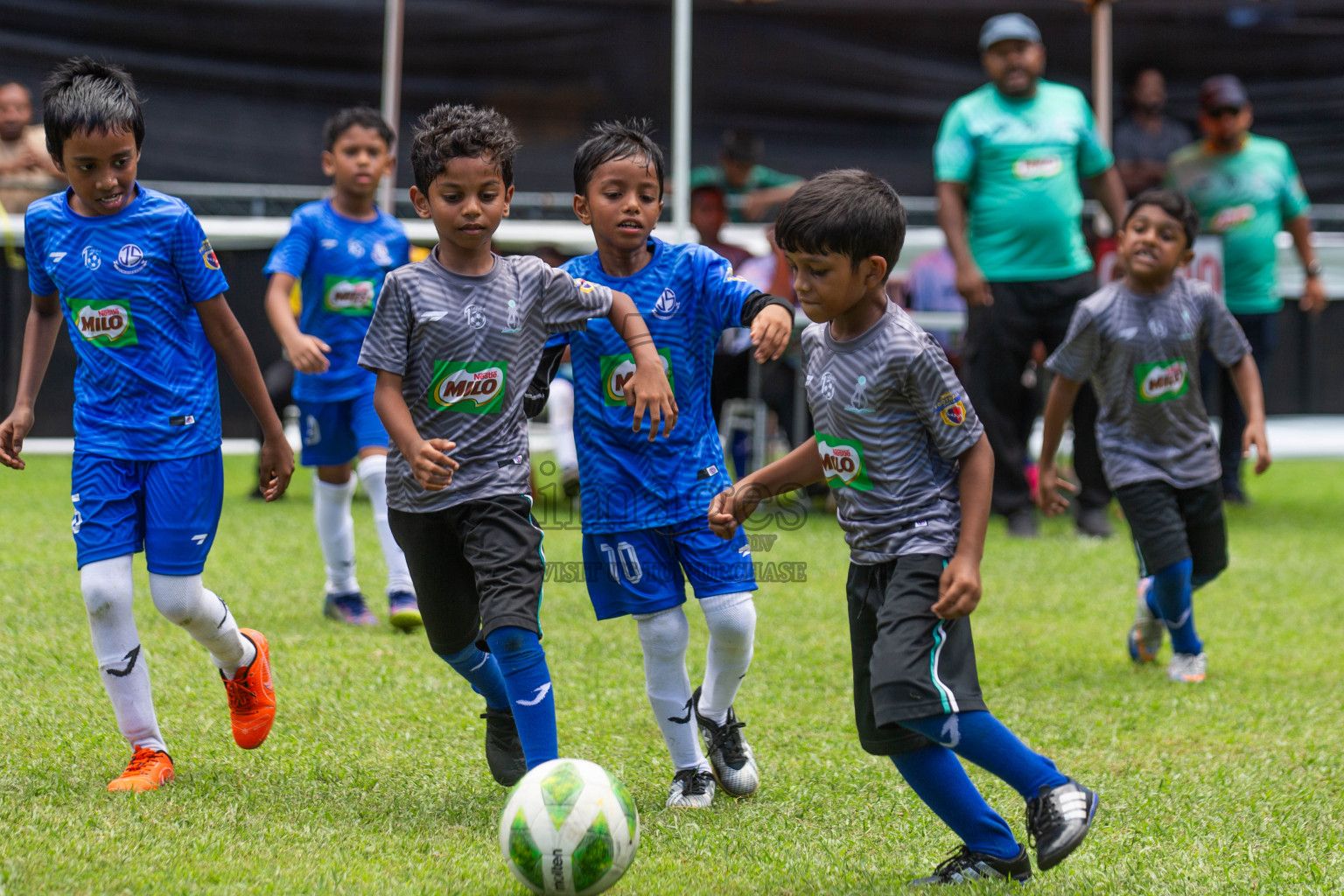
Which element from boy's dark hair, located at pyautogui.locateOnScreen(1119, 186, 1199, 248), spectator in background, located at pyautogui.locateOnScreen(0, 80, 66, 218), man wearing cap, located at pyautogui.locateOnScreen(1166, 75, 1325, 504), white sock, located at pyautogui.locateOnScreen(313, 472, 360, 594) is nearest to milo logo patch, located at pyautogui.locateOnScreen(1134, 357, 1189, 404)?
boy's dark hair, located at pyautogui.locateOnScreen(1119, 186, 1199, 248)

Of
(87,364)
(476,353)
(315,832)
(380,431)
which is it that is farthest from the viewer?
(380,431)

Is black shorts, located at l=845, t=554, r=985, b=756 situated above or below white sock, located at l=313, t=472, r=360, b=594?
above

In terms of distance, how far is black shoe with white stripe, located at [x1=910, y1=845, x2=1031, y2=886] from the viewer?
287cm

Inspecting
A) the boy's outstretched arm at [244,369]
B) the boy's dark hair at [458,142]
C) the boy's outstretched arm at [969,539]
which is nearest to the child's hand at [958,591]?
the boy's outstretched arm at [969,539]

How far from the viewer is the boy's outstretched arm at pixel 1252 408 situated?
480 centimetres

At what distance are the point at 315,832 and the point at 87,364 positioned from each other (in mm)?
1340

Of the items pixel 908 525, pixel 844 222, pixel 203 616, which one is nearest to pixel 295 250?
pixel 203 616

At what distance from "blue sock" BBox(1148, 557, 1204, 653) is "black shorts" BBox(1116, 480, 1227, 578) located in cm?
3

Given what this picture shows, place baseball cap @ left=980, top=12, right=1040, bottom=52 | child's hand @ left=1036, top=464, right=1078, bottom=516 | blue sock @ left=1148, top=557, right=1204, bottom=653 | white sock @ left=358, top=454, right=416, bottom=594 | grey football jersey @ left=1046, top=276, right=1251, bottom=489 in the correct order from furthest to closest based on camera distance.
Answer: baseball cap @ left=980, top=12, right=1040, bottom=52
white sock @ left=358, top=454, right=416, bottom=594
grey football jersey @ left=1046, top=276, right=1251, bottom=489
blue sock @ left=1148, top=557, right=1204, bottom=653
child's hand @ left=1036, top=464, right=1078, bottom=516

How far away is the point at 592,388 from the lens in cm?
357

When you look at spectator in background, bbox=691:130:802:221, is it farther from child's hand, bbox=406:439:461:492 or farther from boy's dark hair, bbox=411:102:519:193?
child's hand, bbox=406:439:461:492

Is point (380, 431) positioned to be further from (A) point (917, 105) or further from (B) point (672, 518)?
(A) point (917, 105)

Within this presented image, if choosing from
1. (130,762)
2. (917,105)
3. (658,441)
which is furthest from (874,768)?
(917,105)

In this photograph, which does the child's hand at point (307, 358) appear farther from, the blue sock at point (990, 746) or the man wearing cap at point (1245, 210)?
the man wearing cap at point (1245, 210)
